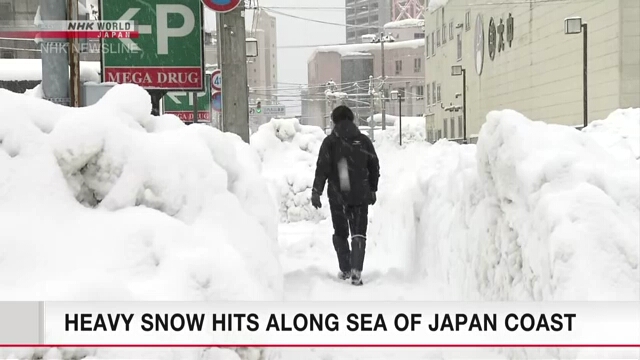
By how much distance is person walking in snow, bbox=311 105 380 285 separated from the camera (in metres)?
7.26

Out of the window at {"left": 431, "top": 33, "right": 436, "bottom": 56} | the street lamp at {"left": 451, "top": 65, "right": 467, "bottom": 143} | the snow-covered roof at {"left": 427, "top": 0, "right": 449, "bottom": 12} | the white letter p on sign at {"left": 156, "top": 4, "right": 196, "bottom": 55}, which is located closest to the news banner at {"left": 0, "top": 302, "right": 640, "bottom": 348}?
the white letter p on sign at {"left": 156, "top": 4, "right": 196, "bottom": 55}

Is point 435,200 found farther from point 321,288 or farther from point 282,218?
point 282,218

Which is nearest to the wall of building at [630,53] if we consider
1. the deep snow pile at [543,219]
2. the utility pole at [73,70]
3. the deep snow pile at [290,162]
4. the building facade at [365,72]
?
the deep snow pile at [290,162]

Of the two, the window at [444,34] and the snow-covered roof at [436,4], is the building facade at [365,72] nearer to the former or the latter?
the snow-covered roof at [436,4]

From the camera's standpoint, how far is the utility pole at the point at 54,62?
6.51 m

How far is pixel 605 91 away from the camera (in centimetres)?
2277

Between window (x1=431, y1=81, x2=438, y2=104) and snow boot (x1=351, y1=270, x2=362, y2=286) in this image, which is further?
window (x1=431, y1=81, x2=438, y2=104)

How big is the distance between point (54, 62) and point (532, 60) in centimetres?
2538

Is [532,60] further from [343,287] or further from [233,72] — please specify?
[343,287]

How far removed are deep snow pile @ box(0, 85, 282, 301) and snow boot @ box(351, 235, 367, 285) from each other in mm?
3057

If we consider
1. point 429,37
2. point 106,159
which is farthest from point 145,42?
point 429,37

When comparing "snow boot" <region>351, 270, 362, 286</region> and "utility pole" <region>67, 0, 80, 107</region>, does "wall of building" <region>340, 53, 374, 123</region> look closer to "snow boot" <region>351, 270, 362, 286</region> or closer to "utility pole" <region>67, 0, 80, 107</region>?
"snow boot" <region>351, 270, 362, 286</region>

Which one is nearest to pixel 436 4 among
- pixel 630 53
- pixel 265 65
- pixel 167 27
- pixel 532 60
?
pixel 532 60

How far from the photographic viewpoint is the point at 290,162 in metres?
17.8
